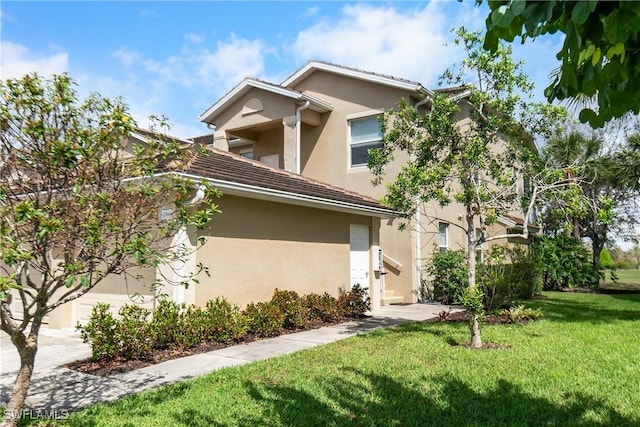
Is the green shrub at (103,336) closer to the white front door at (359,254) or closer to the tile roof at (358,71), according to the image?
the white front door at (359,254)

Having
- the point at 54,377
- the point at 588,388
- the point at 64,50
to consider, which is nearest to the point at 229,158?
the point at 64,50

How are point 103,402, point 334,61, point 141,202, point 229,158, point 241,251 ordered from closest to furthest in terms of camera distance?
point 141,202
point 103,402
point 241,251
point 229,158
point 334,61

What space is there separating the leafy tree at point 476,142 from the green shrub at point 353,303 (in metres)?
3.94

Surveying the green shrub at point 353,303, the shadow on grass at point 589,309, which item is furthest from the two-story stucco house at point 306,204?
the shadow on grass at point 589,309

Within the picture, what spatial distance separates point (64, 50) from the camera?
934 centimetres

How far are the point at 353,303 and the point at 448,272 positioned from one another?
5.07 m

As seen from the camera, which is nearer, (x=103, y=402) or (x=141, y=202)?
(x=141, y=202)

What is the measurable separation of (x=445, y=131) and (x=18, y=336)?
7.94 m

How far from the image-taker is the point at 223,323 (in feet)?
29.7

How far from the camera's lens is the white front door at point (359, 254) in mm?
14227

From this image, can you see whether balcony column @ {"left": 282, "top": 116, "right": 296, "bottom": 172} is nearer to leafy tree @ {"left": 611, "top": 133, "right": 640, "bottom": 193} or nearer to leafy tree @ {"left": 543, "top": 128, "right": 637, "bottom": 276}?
leafy tree @ {"left": 543, "top": 128, "right": 637, "bottom": 276}

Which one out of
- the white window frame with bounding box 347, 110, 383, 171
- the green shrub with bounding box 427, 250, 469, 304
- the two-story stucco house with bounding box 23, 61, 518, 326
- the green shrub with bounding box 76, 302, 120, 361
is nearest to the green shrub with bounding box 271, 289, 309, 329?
the two-story stucco house with bounding box 23, 61, 518, 326

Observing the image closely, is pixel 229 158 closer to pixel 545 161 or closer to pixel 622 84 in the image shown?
pixel 545 161

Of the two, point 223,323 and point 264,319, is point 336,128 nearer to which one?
point 264,319
